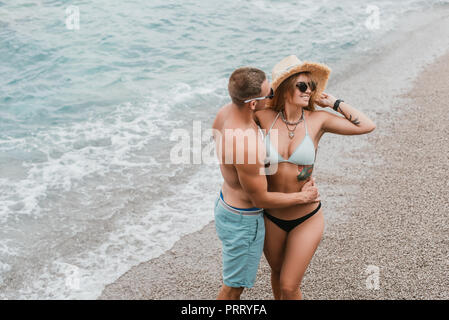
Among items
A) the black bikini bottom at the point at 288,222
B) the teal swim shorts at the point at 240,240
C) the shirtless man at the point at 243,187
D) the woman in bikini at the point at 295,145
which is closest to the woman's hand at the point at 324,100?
the woman in bikini at the point at 295,145

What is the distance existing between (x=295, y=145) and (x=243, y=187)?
59cm

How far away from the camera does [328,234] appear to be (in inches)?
220

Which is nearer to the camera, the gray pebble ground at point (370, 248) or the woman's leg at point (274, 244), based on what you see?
the woman's leg at point (274, 244)

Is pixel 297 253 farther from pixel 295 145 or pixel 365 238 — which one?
pixel 365 238

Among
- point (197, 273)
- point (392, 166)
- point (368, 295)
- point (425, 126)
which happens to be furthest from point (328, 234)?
point (425, 126)

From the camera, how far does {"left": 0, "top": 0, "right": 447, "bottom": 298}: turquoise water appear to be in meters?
6.08

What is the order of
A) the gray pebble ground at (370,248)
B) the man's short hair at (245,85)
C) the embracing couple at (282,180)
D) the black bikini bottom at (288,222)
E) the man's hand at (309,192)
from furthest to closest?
the gray pebble ground at (370,248) → the black bikini bottom at (288,222) → the man's hand at (309,192) → the embracing couple at (282,180) → the man's short hair at (245,85)

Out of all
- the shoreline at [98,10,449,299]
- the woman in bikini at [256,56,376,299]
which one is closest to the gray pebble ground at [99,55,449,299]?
the shoreline at [98,10,449,299]

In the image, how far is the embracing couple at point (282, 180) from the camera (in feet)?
11.4

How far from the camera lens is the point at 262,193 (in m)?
3.31

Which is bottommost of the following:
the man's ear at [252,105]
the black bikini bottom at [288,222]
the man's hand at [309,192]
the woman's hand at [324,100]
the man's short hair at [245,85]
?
the black bikini bottom at [288,222]

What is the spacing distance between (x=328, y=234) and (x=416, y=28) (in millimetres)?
11582

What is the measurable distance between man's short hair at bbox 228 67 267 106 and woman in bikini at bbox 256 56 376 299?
0.37m

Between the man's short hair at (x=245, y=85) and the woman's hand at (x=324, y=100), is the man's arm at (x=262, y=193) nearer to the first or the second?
the man's short hair at (x=245, y=85)
